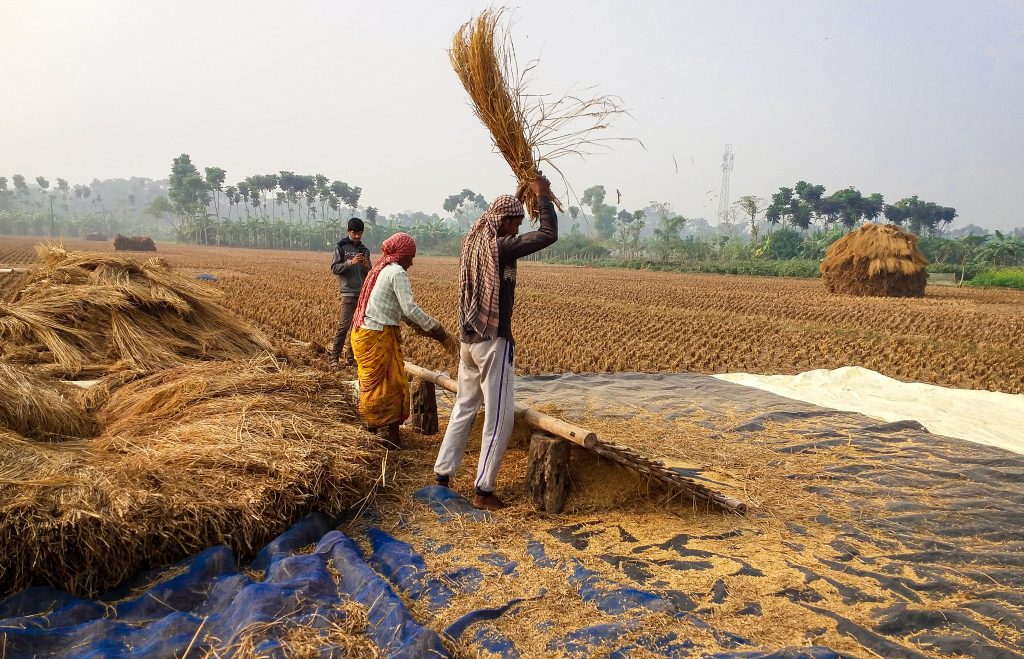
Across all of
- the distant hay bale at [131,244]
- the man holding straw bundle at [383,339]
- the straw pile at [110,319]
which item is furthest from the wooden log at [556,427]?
the distant hay bale at [131,244]

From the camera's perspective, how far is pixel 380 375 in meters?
3.80

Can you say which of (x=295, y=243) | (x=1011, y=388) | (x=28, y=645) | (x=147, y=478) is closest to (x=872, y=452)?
(x=1011, y=388)

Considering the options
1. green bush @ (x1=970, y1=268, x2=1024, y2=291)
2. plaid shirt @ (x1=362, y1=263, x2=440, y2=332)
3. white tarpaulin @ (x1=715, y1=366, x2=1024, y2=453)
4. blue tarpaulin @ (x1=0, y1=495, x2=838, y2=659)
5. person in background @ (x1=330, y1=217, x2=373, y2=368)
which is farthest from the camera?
green bush @ (x1=970, y1=268, x2=1024, y2=291)

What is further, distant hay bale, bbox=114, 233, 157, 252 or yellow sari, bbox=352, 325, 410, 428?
distant hay bale, bbox=114, 233, 157, 252

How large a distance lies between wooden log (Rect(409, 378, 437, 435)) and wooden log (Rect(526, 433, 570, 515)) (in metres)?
1.35

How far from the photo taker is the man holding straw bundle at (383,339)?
376 cm

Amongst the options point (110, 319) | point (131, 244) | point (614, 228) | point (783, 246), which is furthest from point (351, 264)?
point (614, 228)

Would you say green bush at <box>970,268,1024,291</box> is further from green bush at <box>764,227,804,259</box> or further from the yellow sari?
the yellow sari

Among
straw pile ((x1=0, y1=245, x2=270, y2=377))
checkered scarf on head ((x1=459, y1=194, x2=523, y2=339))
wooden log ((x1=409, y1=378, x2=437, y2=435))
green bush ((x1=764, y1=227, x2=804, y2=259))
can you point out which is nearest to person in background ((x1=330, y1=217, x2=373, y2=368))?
straw pile ((x1=0, y1=245, x2=270, y2=377))

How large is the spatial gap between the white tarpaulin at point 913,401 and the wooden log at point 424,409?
11.1 ft

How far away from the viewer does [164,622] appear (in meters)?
2.05

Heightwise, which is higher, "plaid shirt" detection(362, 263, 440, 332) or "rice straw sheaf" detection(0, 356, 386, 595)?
"plaid shirt" detection(362, 263, 440, 332)

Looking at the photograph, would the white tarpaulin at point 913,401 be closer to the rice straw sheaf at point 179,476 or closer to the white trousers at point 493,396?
the white trousers at point 493,396

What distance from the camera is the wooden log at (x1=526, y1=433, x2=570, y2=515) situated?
10.7 ft
